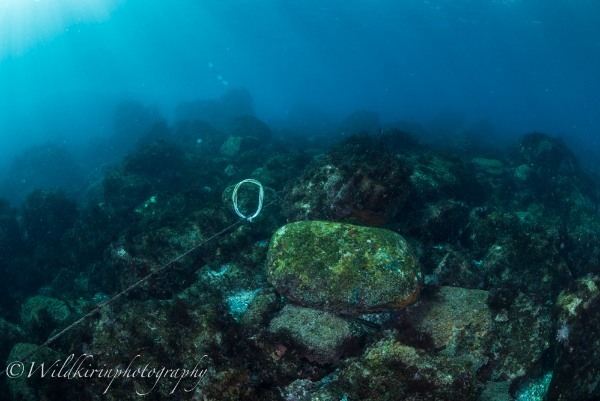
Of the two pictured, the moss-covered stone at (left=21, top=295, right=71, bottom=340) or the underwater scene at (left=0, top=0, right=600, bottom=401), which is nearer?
the underwater scene at (left=0, top=0, right=600, bottom=401)

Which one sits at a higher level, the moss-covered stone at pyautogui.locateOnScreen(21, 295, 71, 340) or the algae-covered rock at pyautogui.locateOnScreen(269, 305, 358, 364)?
the moss-covered stone at pyautogui.locateOnScreen(21, 295, 71, 340)

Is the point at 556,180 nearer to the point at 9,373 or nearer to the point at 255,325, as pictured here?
the point at 255,325
